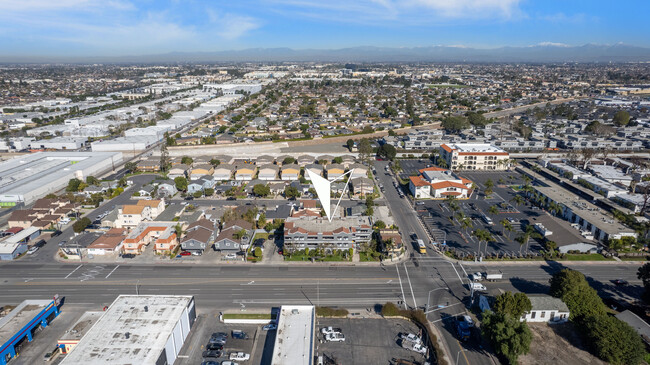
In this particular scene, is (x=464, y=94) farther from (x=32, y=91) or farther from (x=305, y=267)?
(x=32, y=91)

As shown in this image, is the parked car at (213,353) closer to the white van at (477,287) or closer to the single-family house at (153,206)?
the white van at (477,287)

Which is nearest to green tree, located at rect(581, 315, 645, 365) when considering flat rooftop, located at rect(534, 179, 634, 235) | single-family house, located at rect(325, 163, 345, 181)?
flat rooftop, located at rect(534, 179, 634, 235)

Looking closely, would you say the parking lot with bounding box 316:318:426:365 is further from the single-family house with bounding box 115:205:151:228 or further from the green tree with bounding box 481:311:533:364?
the single-family house with bounding box 115:205:151:228

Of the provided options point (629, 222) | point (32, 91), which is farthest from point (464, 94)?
point (32, 91)

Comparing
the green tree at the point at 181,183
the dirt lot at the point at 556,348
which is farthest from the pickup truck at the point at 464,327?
the green tree at the point at 181,183

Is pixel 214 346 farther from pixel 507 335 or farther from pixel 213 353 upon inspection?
pixel 507 335
